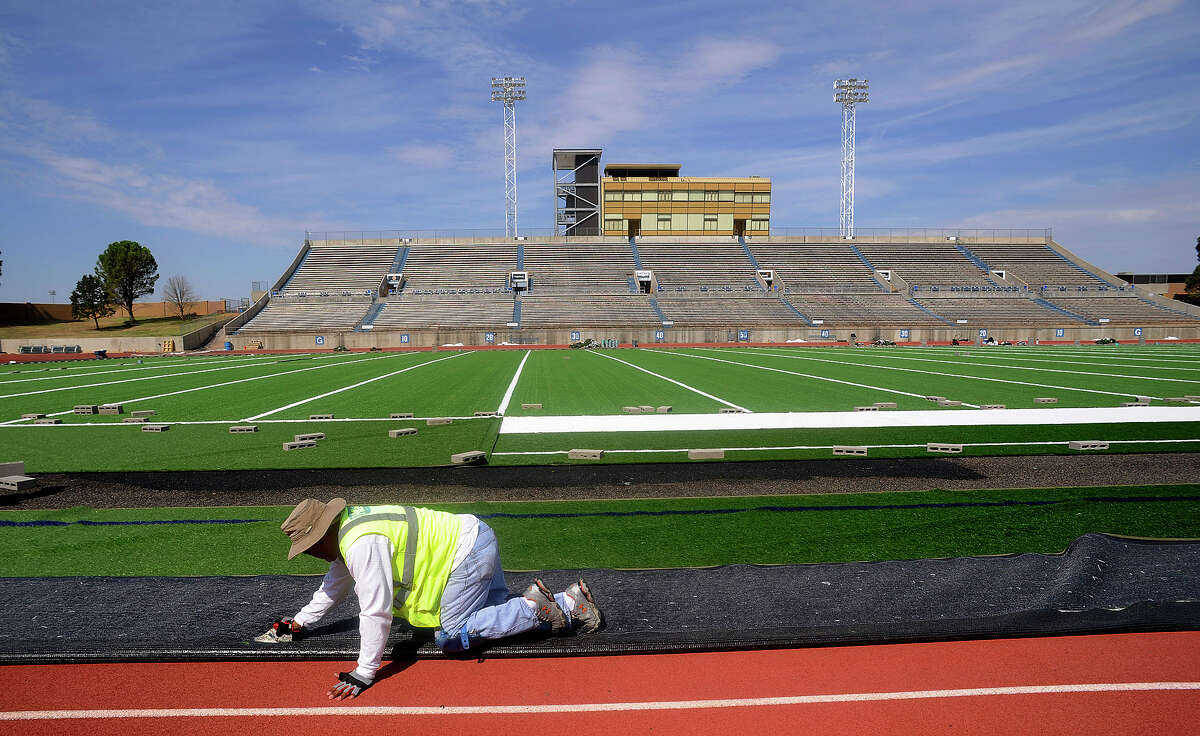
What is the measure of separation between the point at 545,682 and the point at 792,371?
21.6 metres

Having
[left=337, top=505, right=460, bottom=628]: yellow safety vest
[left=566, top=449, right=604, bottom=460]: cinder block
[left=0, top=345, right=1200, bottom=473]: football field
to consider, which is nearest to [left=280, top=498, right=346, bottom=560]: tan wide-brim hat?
[left=337, top=505, right=460, bottom=628]: yellow safety vest

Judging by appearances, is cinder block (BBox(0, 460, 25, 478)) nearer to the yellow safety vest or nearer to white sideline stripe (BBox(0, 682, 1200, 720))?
white sideline stripe (BBox(0, 682, 1200, 720))

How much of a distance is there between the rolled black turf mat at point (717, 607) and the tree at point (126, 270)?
7864 centimetres

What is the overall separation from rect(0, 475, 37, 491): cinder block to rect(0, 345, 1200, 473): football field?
1324 millimetres

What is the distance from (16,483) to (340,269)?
188 feet

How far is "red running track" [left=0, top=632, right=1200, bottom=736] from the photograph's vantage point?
11.5ft

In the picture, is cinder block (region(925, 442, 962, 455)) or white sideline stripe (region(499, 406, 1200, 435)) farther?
white sideline stripe (region(499, 406, 1200, 435))

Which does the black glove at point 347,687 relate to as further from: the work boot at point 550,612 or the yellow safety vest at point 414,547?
the work boot at point 550,612

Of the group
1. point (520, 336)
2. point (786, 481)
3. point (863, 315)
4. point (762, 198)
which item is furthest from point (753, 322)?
point (786, 481)

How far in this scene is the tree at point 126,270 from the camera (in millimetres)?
67875

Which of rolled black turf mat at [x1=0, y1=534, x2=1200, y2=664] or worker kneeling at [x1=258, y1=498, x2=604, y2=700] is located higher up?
worker kneeling at [x1=258, y1=498, x2=604, y2=700]

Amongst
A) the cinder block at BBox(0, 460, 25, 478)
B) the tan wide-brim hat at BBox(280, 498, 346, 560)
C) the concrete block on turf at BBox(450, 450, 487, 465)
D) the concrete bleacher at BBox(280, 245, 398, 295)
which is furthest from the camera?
the concrete bleacher at BBox(280, 245, 398, 295)

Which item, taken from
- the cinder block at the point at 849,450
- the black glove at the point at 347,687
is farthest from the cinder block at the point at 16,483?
the cinder block at the point at 849,450

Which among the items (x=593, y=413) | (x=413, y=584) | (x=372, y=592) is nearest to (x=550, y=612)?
(x=413, y=584)
